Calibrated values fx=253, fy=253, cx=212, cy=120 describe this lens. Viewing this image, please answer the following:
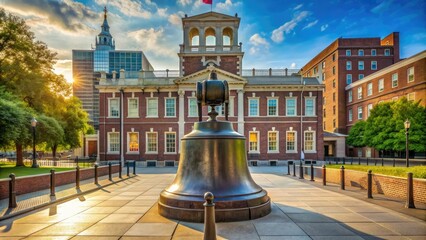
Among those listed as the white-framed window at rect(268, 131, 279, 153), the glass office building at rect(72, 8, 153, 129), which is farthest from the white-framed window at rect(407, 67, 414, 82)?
the glass office building at rect(72, 8, 153, 129)

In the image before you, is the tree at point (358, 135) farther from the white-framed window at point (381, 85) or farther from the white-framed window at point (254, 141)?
the white-framed window at point (254, 141)

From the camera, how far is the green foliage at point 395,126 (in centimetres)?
2842

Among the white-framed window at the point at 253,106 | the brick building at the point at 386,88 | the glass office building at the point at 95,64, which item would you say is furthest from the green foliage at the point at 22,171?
the glass office building at the point at 95,64

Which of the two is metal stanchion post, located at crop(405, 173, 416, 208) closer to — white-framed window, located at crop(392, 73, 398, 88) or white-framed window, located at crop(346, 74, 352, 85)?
white-framed window, located at crop(392, 73, 398, 88)

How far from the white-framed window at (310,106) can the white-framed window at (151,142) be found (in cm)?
1885

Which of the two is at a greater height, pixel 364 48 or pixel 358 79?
pixel 364 48

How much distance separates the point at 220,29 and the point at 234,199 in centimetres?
3021

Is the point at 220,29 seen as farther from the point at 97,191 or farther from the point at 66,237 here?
the point at 66,237

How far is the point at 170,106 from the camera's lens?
31.3 metres

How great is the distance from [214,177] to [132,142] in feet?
86.8

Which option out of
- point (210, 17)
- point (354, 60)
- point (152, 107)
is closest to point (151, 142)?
point (152, 107)

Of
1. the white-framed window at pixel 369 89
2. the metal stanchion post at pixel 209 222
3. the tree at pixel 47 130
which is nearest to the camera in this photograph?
the metal stanchion post at pixel 209 222

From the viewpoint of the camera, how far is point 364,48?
5022 centimetres

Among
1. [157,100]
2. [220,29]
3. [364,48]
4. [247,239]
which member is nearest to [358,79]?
Answer: [364,48]
